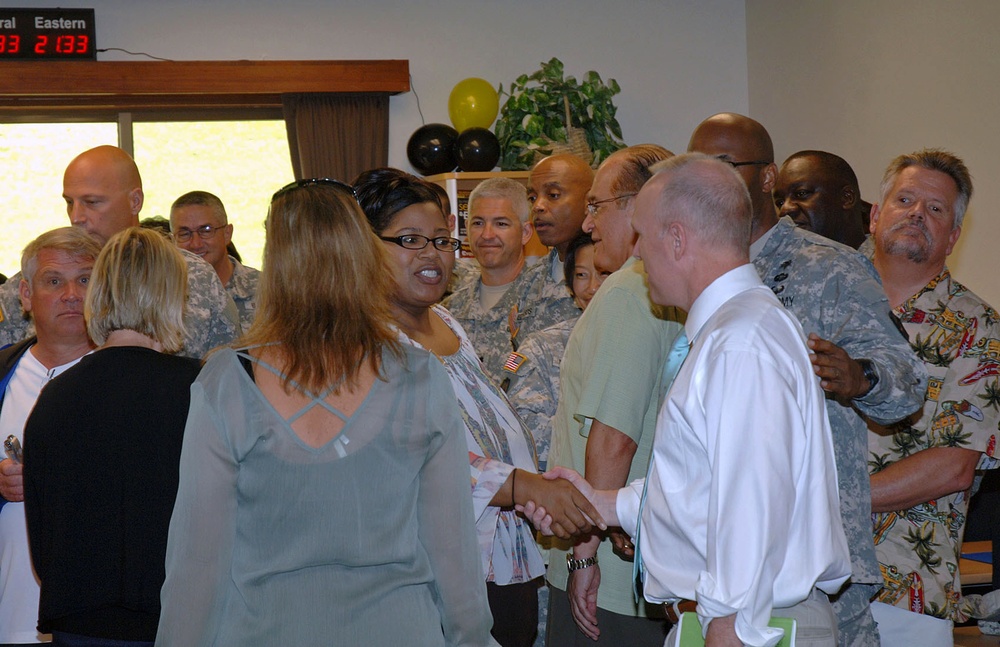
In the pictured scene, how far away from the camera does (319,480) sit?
5.78 ft

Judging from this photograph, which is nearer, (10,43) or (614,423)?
(614,423)

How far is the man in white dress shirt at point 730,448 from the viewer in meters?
1.66

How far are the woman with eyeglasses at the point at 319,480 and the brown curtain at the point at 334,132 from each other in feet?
20.0

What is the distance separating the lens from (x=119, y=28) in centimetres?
763

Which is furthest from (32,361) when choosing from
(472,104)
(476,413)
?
(472,104)

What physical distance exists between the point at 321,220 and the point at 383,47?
6.45 meters

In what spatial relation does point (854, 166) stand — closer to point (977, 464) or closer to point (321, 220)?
point (977, 464)

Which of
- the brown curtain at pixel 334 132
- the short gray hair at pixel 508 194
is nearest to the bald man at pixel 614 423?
the short gray hair at pixel 508 194

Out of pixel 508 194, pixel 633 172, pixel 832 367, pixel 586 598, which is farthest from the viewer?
pixel 508 194

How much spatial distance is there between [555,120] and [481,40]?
3.89 feet

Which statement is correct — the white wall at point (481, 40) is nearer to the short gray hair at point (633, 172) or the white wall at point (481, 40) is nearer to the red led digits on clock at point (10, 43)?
the red led digits on clock at point (10, 43)

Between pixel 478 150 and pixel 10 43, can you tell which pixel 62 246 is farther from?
pixel 10 43

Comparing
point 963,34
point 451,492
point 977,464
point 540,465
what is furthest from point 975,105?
point 451,492

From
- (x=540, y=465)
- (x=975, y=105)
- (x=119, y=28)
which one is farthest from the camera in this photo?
(x=119, y=28)
